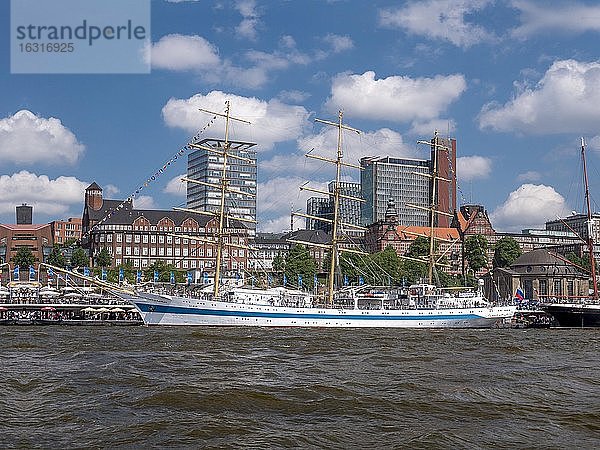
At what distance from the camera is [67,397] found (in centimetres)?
2764

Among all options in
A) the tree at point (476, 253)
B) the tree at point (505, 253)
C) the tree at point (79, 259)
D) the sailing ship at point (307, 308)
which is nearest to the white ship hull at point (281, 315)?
the sailing ship at point (307, 308)

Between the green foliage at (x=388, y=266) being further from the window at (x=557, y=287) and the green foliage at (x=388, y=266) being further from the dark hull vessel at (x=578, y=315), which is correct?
the dark hull vessel at (x=578, y=315)

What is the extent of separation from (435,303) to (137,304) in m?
32.3

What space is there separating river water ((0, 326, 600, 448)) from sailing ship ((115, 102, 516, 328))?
3117 cm

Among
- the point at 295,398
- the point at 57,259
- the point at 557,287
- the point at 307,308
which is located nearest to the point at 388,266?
the point at 557,287

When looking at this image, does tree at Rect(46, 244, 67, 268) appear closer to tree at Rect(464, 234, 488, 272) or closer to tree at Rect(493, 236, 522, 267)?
tree at Rect(464, 234, 488, 272)

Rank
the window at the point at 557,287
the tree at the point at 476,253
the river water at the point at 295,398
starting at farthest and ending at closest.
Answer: the window at the point at 557,287, the tree at the point at 476,253, the river water at the point at 295,398

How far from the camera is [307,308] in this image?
83875 mm

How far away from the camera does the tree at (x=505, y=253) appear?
19175cm

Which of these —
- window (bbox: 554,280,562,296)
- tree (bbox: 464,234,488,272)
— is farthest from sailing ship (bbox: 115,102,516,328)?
window (bbox: 554,280,562,296)

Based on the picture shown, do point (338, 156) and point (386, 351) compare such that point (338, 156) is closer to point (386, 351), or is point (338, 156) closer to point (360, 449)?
point (386, 351)

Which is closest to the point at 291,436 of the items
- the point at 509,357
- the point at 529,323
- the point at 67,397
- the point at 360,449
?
the point at 360,449

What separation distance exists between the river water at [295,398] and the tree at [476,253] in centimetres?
12356

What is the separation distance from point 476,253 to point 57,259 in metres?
95.4
